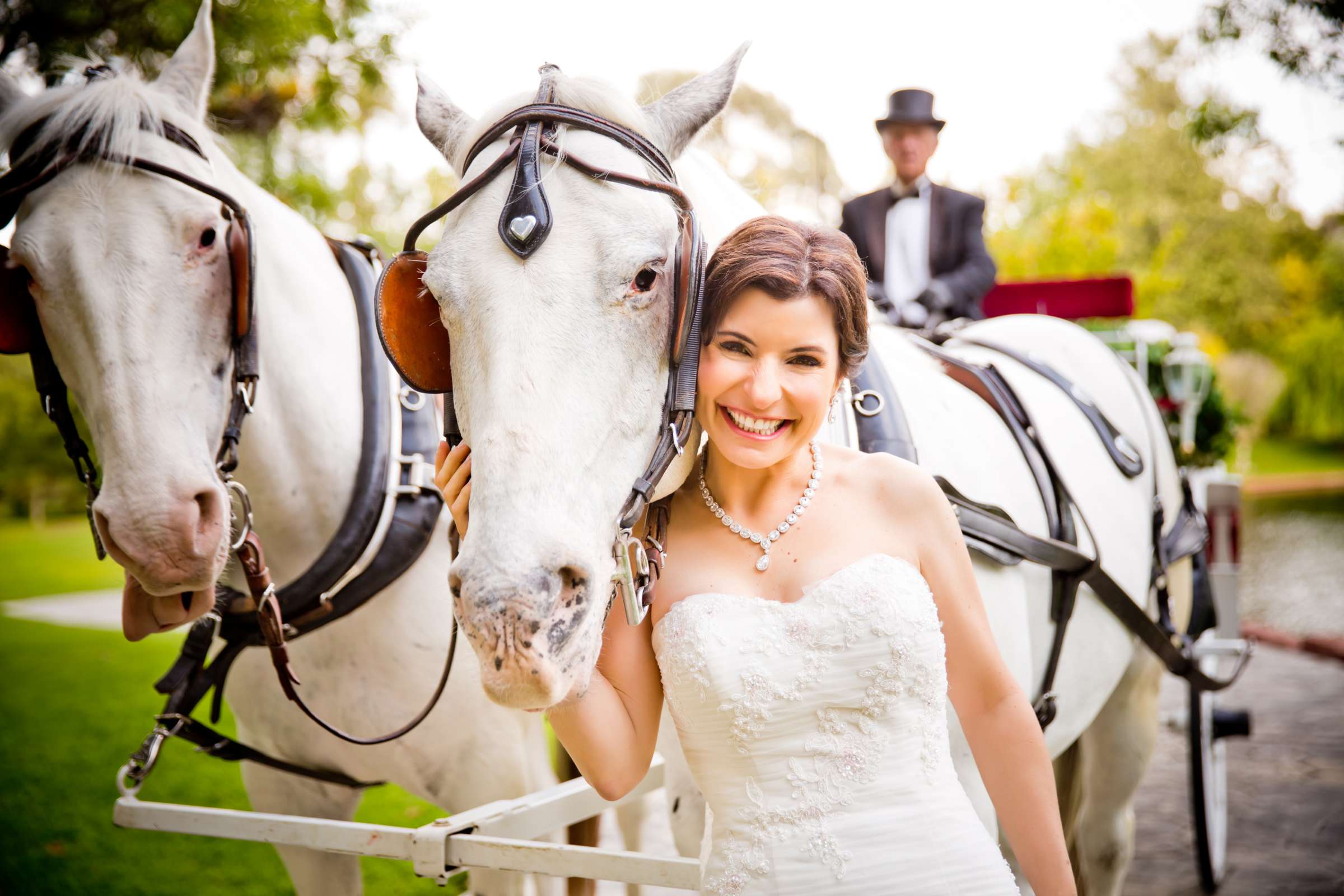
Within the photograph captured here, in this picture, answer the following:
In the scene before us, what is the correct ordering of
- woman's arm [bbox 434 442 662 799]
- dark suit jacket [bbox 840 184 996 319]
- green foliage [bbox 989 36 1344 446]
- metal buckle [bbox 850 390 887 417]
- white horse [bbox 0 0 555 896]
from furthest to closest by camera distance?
green foliage [bbox 989 36 1344 446] → dark suit jacket [bbox 840 184 996 319] → metal buckle [bbox 850 390 887 417] → white horse [bbox 0 0 555 896] → woman's arm [bbox 434 442 662 799]

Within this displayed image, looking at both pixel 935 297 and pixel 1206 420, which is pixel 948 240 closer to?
pixel 935 297

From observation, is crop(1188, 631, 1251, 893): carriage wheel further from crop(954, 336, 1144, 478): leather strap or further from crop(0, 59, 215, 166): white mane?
crop(0, 59, 215, 166): white mane

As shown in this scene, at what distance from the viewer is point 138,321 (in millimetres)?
1791

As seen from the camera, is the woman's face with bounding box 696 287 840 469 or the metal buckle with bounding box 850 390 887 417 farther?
the metal buckle with bounding box 850 390 887 417

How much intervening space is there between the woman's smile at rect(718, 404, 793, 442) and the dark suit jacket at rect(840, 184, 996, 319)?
268cm

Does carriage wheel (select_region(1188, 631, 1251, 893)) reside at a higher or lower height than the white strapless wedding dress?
lower

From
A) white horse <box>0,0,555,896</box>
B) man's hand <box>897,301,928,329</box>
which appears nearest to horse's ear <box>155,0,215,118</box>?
white horse <box>0,0,555,896</box>

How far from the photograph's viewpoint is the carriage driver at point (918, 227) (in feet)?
13.1

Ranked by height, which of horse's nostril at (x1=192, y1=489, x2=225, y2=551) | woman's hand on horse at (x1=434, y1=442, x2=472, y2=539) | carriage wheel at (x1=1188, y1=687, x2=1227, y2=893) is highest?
woman's hand on horse at (x1=434, y1=442, x2=472, y2=539)

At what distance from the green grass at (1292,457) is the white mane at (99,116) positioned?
1279 inches

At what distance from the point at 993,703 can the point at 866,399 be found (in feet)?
2.08

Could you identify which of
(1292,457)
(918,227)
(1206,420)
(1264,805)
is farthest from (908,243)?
(1292,457)

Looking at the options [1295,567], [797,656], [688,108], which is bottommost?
[1295,567]

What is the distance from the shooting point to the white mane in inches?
74.5
